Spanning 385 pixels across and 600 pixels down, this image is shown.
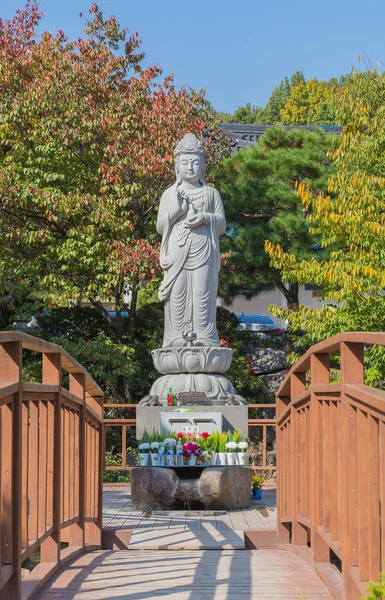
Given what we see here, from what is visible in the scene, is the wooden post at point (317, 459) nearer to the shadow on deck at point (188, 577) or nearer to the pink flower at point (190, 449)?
the shadow on deck at point (188, 577)


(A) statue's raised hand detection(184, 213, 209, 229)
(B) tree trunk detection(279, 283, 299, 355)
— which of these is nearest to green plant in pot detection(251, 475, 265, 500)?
(A) statue's raised hand detection(184, 213, 209, 229)

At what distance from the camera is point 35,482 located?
3.75 metres

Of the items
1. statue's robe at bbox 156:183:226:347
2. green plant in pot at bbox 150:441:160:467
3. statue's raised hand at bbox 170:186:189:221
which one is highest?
statue's raised hand at bbox 170:186:189:221

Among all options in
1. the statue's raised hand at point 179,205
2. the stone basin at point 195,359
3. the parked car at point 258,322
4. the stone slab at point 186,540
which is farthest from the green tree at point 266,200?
the stone slab at point 186,540

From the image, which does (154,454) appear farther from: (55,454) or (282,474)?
(55,454)

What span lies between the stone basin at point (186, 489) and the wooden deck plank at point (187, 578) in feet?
11.4

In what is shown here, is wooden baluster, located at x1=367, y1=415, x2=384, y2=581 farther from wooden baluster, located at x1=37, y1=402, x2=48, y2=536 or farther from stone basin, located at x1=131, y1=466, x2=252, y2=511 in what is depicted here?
stone basin, located at x1=131, y1=466, x2=252, y2=511

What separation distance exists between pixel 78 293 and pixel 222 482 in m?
5.73

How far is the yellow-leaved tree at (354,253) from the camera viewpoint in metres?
10.5

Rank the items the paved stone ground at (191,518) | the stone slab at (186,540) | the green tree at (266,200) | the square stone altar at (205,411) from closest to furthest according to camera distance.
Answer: the stone slab at (186,540) < the paved stone ground at (191,518) < the square stone altar at (205,411) < the green tree at (266,200)

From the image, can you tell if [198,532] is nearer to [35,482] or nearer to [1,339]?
[35,482]

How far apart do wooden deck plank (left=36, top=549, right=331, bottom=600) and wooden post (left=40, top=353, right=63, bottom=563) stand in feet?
0.42

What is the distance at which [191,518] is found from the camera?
8148mm

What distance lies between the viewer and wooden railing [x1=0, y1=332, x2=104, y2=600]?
3.09 metres
